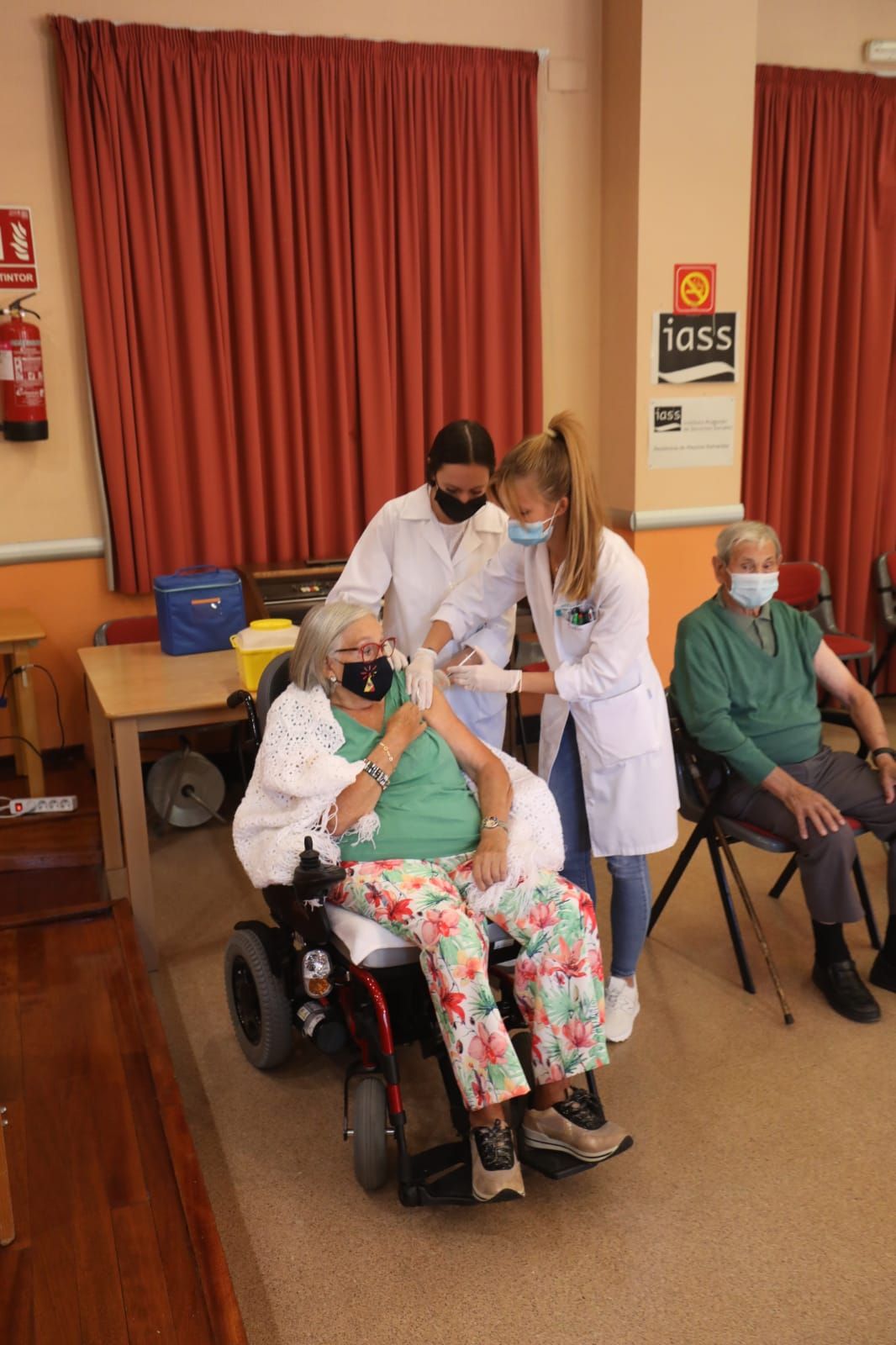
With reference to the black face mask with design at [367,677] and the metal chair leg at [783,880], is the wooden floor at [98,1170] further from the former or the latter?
the metal chair leg at [783,880]

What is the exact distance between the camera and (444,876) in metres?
2.36

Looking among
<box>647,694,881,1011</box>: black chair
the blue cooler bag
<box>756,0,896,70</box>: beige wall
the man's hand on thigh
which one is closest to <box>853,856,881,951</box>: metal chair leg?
<box>647,694,881,1011</box>: black chair

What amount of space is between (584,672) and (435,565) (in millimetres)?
652

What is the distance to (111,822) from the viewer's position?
3.54 metres

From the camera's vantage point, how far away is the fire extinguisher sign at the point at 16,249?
4.12 m

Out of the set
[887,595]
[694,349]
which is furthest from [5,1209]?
[887,595]

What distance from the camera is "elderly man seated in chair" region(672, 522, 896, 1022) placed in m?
2.84

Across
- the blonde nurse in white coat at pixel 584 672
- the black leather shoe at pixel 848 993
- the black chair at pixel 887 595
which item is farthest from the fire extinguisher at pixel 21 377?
the black chair at pixel 887 595

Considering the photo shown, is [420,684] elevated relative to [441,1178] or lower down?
elevated

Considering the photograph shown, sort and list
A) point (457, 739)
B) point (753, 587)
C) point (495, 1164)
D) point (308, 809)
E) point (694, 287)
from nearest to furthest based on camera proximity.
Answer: point (495, 1164)
point (308, 809)
point (457, 739)
point (753, 587)
point (694, 287)

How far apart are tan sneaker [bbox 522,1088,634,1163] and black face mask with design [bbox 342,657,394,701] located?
34.6 inches

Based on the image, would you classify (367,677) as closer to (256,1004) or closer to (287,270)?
(256,1004)

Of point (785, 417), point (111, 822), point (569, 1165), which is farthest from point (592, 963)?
point (785, 417)

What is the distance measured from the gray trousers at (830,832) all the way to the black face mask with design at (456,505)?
95 cm
